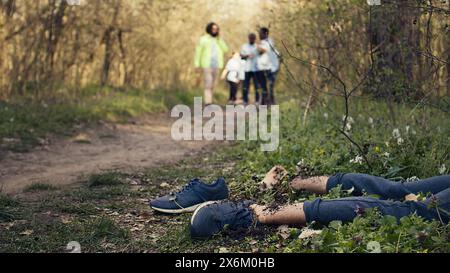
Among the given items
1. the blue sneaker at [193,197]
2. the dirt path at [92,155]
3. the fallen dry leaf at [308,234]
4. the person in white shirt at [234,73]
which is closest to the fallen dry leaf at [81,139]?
the dirt path at [92,155]

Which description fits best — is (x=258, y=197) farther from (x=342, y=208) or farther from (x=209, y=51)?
(x=209, y=51)

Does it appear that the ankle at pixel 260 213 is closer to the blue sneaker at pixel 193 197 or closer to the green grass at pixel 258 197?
the green grass at pixel 258 197

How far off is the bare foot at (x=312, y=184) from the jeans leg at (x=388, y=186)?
4.0 inches

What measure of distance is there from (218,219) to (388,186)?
1.07 meters

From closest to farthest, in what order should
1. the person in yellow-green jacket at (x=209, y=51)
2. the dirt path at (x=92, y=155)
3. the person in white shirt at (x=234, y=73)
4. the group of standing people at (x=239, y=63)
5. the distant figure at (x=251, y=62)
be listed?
1. the dirt path at (x=92, y=155)
2. the group of standing people at (x=239, y=63)
3. the distant figure at (x=251, y=62)
4. the person in yellow-green jacket at (x=209, y=51)
5. the person in white shirt at (x=234, y=73)

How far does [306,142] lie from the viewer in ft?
19.3

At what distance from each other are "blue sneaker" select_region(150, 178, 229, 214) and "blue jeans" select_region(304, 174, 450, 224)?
2.60 ft

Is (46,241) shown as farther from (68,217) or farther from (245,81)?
(245,81)

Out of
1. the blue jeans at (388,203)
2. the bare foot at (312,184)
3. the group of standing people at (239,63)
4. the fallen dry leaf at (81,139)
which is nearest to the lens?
the blue jeans at (388,203)

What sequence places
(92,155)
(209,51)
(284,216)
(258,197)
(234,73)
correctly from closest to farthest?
(284,216) → (258,197) → (92,155) → (209,51) → (234,73)

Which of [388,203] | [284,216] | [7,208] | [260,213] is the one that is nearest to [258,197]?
[260,213]

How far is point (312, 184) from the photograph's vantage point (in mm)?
4023

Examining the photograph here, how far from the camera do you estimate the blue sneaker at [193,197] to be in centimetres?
400
